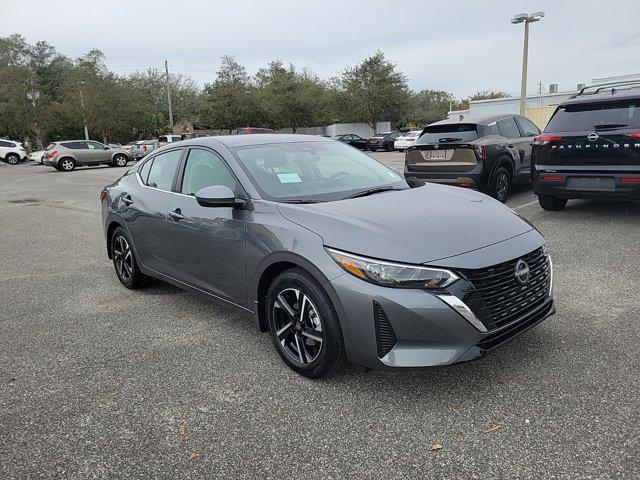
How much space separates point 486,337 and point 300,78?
5111 cm

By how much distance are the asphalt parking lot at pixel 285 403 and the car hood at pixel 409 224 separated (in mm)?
857

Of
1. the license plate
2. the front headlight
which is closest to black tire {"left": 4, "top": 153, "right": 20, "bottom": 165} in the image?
the license plate

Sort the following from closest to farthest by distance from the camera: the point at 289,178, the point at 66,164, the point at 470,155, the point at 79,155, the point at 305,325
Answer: the point at 305,325 < the point at 289,178 < the point at 470,155 < the point at 66,164 < the point at 79,155

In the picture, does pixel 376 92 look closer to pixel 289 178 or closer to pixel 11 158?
pixel 11 158

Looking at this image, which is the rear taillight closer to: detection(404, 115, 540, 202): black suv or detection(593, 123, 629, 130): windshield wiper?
detection(593, 123, 629, 130): windshield wiper

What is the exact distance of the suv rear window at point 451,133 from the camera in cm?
876

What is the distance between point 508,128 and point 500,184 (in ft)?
4.30

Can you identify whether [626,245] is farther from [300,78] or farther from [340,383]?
[300,78]

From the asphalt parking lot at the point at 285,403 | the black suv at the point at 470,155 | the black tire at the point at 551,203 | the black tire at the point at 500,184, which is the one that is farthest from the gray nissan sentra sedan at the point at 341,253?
the black tire at the point at 500,184

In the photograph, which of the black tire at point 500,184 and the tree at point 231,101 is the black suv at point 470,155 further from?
the tree at point 231,101

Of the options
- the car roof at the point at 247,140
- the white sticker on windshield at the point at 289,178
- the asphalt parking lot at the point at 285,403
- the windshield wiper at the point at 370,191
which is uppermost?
the car roof at the point at 247,140

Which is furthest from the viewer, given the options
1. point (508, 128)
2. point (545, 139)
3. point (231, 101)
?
point (231, 101)

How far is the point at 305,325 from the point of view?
321 centimetres

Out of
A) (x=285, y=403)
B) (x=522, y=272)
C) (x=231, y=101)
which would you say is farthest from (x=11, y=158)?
(x=522, y=272)
